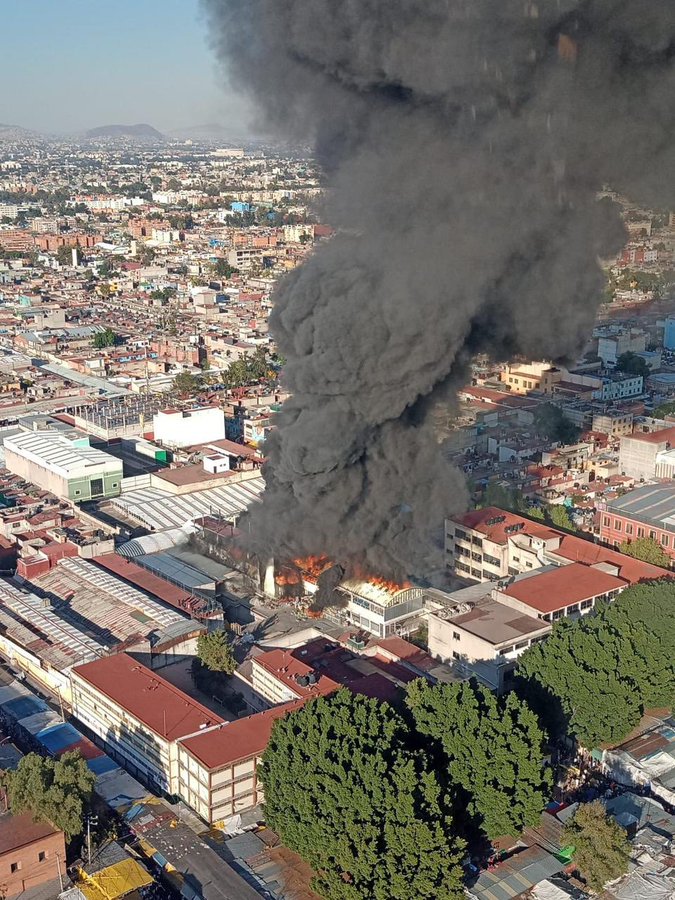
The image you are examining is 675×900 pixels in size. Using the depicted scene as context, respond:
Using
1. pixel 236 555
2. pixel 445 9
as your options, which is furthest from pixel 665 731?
pixel 445 9

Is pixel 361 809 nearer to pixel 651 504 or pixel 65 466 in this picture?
pixel 651 504

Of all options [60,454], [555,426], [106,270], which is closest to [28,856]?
[60,454]

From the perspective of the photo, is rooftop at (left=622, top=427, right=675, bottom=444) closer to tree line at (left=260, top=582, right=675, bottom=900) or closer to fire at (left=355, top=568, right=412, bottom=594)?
fire at (left=355, top=568, right=412, bottom=594)

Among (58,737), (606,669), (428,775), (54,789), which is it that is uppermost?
(428,775)

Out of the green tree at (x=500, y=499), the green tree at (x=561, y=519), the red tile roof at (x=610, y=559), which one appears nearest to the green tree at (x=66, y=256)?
the green tree at (x=500, y=499)

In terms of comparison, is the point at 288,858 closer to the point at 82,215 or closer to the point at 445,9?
the point at 445,9

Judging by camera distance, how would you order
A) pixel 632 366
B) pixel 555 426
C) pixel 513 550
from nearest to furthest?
pixel 513 550, pixel 555 426, pixel 632 366
